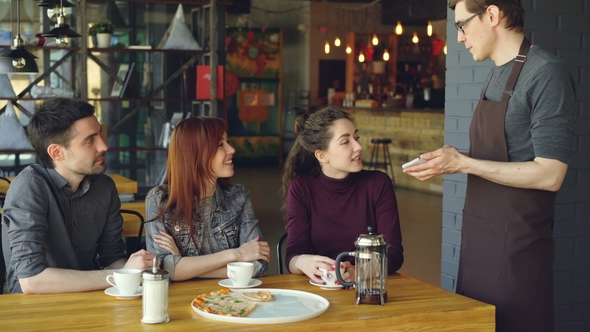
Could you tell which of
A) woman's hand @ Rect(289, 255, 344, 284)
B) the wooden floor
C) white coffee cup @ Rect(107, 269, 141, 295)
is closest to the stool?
the wooden floor

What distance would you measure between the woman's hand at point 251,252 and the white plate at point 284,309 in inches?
10.8

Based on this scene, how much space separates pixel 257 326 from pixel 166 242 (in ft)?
2.67

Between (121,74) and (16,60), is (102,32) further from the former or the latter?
(16,60)

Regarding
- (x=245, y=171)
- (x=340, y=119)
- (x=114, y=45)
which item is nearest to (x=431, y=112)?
(x=245, y=171)

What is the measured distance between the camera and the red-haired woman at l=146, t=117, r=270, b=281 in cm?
280

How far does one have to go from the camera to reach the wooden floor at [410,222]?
6.85 m

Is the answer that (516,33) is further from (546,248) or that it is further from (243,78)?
(243,78)

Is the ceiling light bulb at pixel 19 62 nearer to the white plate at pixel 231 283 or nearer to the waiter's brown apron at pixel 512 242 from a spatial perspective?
the white plate at pixel 231 283

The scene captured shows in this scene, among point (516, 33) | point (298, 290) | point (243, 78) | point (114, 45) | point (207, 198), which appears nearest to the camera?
point (298, 290)

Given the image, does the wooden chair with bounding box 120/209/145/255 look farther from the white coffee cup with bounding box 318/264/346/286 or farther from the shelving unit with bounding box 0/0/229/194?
the shelving unit with bounding box 0/0/229/194

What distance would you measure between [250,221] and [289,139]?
44.4 feet

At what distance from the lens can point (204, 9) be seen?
805 cm

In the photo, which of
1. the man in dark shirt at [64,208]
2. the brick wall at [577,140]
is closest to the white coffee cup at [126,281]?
the man in dark shirt at [64,208]

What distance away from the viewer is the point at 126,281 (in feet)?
7.73
